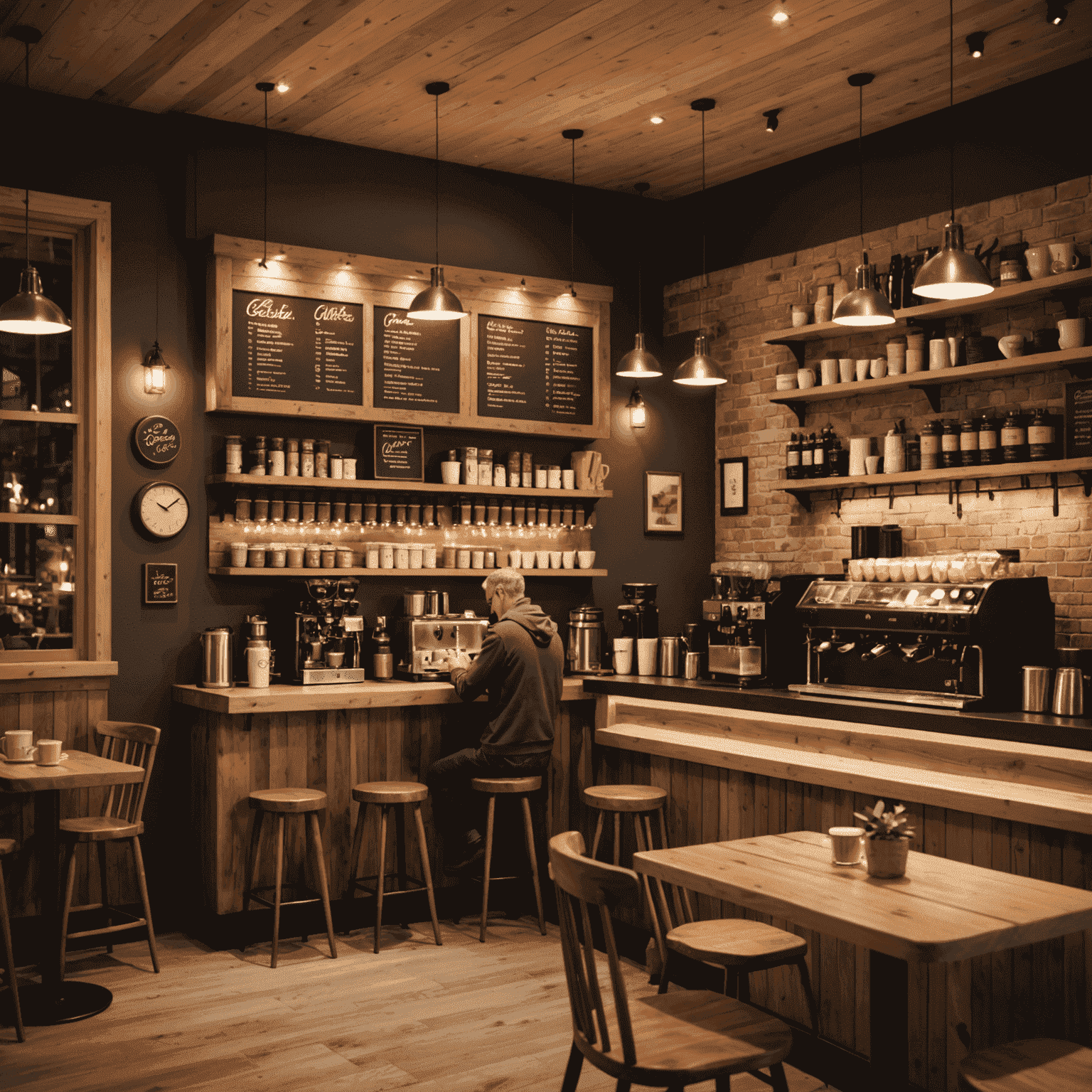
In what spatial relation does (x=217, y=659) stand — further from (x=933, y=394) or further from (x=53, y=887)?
(x=933, y=394)

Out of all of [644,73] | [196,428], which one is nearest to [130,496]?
[196,428]

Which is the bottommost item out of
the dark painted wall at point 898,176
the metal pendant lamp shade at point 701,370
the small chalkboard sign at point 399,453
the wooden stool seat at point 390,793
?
the wooden stool seat at point 390,793

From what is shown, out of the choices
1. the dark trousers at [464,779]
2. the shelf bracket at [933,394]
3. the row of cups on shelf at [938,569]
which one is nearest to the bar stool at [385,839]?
the dark trousers at [464,779]

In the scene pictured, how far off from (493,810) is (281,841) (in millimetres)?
924

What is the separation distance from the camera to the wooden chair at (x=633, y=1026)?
2500 millimetres

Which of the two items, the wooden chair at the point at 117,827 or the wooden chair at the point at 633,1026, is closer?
the wooden chair at the point at 633,1026

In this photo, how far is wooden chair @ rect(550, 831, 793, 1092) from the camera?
2500mm

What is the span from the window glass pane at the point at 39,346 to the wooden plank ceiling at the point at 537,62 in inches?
28.1

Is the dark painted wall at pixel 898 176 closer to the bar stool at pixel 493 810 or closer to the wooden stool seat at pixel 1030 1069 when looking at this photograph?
the bar stool at pixel 493 810

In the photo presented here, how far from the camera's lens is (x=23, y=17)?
15.4 ft

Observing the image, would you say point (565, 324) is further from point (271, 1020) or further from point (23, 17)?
point (271, 1020)

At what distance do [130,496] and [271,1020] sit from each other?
251cm

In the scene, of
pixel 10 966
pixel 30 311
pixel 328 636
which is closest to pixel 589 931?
pixel 10 966

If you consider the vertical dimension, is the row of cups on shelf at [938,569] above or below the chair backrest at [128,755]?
above
